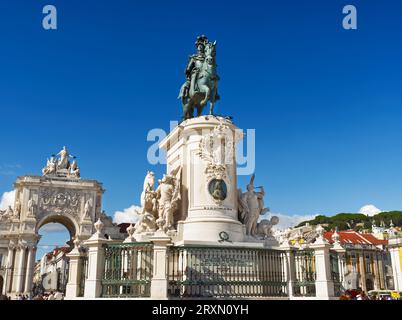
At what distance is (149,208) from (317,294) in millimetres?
7103

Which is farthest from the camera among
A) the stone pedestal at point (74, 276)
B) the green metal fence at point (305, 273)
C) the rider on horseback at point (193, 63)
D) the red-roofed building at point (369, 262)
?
the red-roofed building at point (369, 262)

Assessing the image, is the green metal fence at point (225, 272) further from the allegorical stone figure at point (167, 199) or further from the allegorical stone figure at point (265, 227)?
the allegorical stone figure at point (265, 227)

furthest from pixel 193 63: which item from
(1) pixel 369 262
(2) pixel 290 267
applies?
(1) pixel 369 262

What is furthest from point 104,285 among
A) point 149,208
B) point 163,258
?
point 149,208

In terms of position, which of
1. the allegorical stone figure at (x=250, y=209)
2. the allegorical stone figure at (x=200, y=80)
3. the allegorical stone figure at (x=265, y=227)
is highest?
the allegorical stone figure at (x=200, y=80)

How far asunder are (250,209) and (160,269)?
587cm

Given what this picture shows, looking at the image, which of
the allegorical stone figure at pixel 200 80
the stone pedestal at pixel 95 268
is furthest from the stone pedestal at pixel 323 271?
the allegorical stone figure at pixel 200 80

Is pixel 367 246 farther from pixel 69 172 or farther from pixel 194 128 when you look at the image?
pixel 194 128

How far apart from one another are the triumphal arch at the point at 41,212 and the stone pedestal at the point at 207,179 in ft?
124

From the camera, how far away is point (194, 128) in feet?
57.0

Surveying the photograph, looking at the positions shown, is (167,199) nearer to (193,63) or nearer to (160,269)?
(160,269)

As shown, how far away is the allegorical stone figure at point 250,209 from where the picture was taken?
1742 cm

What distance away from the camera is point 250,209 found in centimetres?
1753

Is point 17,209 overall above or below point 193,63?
above
